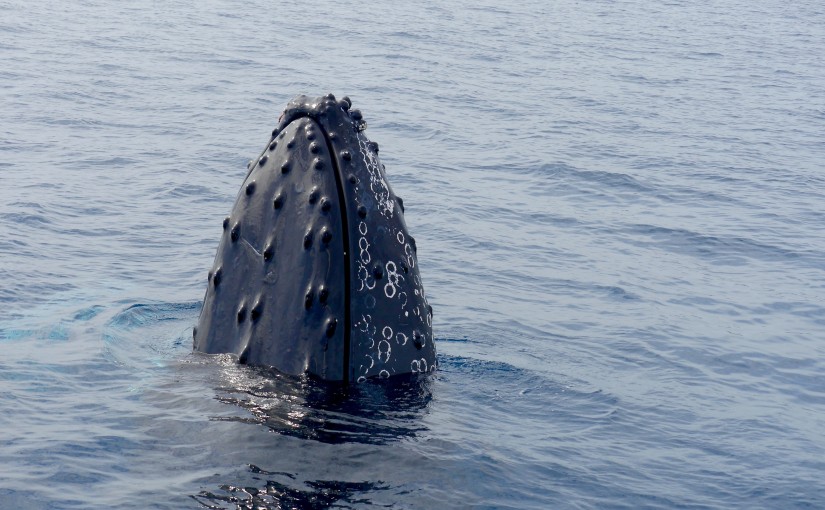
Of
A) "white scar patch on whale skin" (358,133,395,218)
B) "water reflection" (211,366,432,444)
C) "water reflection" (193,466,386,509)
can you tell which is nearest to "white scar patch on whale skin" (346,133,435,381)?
"white scar patch on whale skin" (358,133,395,218)

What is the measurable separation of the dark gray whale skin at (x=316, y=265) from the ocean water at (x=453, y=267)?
203 millimetres

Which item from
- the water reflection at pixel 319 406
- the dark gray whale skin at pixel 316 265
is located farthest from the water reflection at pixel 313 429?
the dark gray whale skin at pixel 316 265

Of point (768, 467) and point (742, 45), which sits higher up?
point (742, 45)

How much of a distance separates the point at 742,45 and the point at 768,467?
1166 inches

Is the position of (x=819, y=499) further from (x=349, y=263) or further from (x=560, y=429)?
(x=349, y=263)

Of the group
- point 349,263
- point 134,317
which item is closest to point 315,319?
point 349,263

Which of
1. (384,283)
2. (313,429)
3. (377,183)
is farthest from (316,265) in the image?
(313,429)

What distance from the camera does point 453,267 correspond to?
42.9 ft

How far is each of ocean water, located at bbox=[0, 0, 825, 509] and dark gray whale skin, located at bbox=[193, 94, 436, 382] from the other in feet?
0.67

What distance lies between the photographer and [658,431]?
324 inches

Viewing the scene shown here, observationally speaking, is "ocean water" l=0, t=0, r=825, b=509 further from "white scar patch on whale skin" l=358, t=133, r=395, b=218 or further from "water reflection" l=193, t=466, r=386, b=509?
"white scar patch on whale skin" l=358, t=133, r=395, b=218

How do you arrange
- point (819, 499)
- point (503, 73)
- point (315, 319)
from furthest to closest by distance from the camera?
point (503, 73), point (819, 499), point (315, 319)

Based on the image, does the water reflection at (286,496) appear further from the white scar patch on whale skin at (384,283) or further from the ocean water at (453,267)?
the white scar patch on whale skin at (384,283)

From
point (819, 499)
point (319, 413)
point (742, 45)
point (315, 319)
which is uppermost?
point (742, 45)
